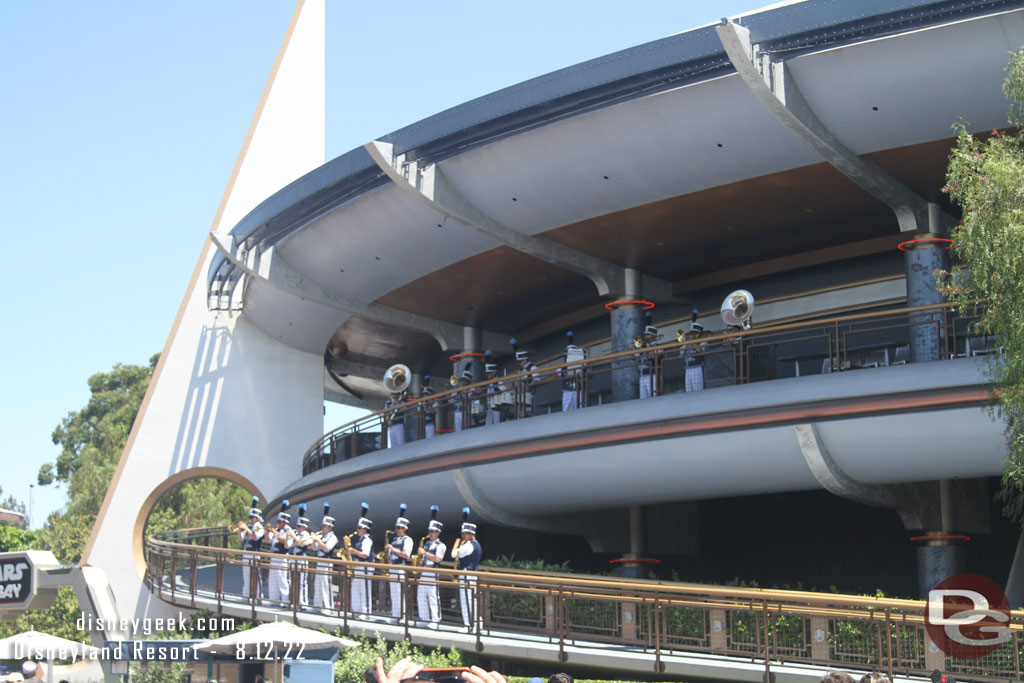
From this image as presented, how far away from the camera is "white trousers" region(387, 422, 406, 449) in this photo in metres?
24.5

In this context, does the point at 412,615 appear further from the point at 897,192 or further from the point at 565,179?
the point at 897,192

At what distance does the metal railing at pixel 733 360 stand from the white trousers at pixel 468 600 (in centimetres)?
500

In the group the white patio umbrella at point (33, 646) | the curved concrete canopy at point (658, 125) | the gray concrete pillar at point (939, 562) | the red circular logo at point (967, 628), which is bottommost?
the white patio umbrella at point (33, 646)

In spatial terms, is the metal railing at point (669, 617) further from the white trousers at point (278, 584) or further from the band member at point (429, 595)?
the white trousers at point (278, 584)

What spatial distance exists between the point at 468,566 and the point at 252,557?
4.35m

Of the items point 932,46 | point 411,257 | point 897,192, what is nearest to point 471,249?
point 411,257

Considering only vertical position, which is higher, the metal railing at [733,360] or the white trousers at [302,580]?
the metal railing at [733,360]

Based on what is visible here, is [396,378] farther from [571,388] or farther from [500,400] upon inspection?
[571,388]

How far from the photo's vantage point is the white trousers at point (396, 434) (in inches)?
963

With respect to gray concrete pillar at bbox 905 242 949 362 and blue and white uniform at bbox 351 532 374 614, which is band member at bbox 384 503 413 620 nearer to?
blue and white uniform at bbox 351 532 374 614

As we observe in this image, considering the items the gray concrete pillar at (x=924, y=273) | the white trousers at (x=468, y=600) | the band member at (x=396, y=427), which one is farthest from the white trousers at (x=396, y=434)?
the gray concrete pillar at (x=924, y=273)

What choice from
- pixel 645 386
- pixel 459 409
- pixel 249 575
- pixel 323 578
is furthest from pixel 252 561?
pixel 645 386

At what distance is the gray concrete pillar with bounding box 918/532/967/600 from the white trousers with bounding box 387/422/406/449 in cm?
1103

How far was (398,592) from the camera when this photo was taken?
658 inches
